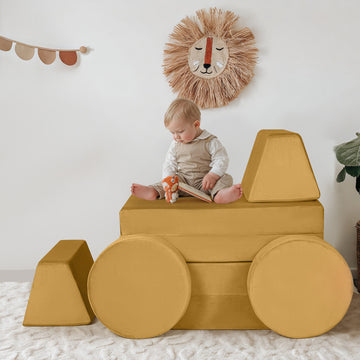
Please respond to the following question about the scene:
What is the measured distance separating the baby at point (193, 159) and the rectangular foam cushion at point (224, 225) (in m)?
0.09

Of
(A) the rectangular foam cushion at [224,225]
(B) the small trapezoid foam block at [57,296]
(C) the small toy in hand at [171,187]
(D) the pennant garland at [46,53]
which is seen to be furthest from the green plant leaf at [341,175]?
(D) the pennant garland at [46,53]

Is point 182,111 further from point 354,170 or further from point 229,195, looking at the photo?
point 354,170

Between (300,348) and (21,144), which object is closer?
(300,348)

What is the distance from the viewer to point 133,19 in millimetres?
2367

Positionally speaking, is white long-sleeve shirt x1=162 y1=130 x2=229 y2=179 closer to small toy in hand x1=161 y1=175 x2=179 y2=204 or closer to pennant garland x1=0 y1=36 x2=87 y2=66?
small toy in hand x1=161 y1=175 x2=179 y2=204

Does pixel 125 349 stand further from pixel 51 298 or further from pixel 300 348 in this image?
pixel 300 348

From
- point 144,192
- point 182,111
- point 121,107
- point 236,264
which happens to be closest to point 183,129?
point 182,111

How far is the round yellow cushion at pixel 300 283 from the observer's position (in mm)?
1656

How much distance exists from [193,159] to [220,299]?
0.62 m

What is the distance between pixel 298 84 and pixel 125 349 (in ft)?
5.42

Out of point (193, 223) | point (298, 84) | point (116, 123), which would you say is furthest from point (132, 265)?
point (298, 84)

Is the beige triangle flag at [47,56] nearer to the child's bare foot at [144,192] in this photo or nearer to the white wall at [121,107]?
the white wall at [121,107]

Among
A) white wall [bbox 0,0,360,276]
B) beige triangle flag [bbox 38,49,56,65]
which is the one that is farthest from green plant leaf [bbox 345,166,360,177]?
beige triangle flag [bbox 38,49,56,65]

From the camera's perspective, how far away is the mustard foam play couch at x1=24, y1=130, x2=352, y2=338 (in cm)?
166
